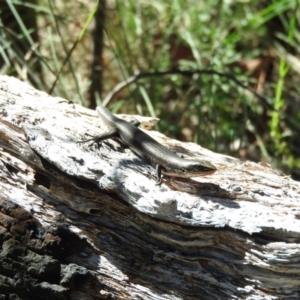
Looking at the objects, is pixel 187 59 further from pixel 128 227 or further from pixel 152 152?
pixel 128 227

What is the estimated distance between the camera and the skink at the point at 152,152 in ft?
10.7

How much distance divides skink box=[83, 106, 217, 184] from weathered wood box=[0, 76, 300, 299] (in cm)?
6

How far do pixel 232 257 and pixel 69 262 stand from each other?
2.65ft

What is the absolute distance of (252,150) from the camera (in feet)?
21.9

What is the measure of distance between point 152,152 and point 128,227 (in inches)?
23.1

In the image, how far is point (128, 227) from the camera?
3.08m

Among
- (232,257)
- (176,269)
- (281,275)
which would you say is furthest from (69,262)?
(281,275)

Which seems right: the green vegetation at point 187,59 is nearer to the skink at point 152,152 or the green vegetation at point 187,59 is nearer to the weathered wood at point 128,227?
the skink at point 152,152

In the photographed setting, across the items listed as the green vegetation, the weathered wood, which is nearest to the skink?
the weathered wood

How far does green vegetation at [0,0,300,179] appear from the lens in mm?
5793

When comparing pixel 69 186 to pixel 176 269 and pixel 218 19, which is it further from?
pixel 218 19

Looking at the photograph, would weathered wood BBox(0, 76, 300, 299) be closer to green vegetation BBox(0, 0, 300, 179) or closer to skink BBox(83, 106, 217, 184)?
skink BBox(83, 106, 217, 184)

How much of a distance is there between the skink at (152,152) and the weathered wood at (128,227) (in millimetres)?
62

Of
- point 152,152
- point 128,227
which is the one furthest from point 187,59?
point 128,227
